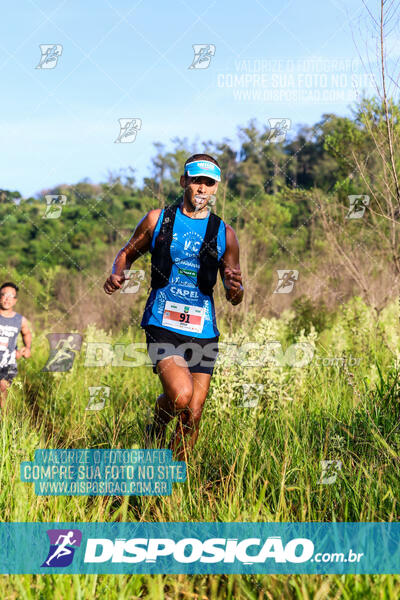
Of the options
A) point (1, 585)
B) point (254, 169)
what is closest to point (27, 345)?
point (1, 585)

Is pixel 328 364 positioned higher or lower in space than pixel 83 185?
lower

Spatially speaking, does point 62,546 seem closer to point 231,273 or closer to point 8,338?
point 231,273

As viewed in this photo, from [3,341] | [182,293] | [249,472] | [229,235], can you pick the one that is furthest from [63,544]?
[3,341]

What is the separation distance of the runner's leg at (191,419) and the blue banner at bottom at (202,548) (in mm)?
815

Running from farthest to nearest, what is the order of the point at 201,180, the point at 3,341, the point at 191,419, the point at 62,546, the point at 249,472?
the point at 3,341 → the point at 201,180 → the point at 191,419 → the point at 249,472 → the point at 62,546

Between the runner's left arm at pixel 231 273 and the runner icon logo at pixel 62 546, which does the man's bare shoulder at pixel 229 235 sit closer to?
the runner's left arm at pixel 231 273

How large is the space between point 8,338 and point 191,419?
128 inches

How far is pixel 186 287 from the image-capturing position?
12.8ft

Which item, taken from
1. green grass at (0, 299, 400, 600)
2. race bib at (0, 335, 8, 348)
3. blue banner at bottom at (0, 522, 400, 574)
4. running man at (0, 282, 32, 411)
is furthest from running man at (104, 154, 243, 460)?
race bib at (0, 335, 8, 348)

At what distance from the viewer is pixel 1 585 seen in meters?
2.33

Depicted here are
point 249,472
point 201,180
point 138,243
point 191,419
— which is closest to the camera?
point 249,472

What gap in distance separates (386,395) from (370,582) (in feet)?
6.31

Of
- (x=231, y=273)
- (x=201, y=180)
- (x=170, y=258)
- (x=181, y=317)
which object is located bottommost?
(x=181, y=317)

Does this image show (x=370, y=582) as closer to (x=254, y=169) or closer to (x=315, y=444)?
(x=315, y=444)
